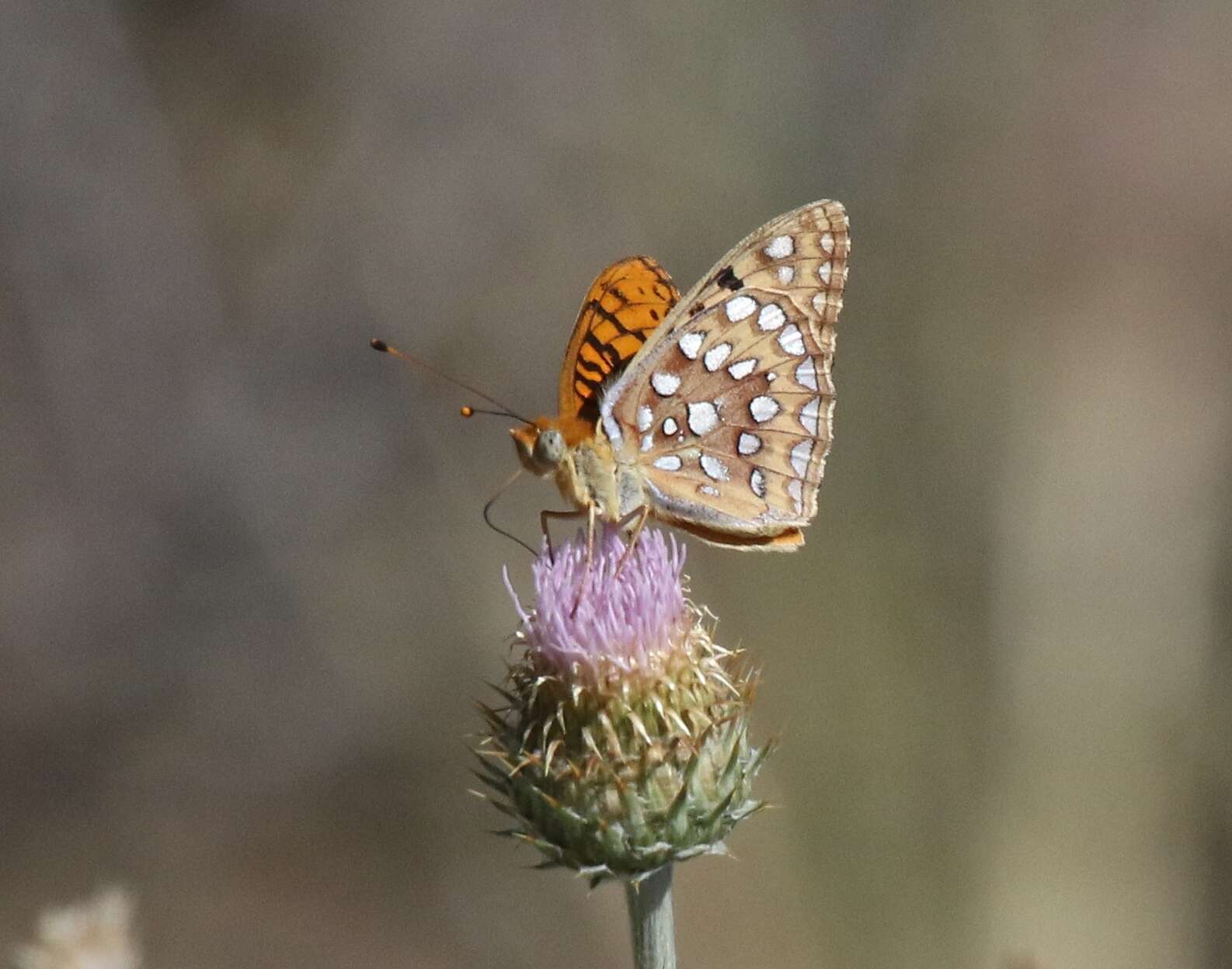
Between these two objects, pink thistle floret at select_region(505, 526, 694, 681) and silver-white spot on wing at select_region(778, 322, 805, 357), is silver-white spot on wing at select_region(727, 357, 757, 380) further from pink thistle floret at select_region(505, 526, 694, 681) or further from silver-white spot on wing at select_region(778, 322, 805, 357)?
pink thistle floret at select_region(505, 526, 694, 681)

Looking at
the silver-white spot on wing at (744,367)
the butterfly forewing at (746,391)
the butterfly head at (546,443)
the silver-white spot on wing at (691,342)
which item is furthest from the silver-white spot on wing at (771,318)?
the butterfly head at (546,443)

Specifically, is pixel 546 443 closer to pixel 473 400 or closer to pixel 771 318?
pixel 771 318

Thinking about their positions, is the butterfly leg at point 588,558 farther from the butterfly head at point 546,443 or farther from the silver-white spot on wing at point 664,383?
the silver-white spot on wing at point 664,383

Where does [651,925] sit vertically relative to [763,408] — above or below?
below

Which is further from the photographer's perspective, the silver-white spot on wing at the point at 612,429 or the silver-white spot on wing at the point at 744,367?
the silver-white spot on wing at the point at 744,367

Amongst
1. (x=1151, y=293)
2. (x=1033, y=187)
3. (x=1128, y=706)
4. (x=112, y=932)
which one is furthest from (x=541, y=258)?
(x=112, y=932)

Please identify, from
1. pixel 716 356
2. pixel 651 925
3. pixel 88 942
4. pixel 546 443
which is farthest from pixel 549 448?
pixel 88 942
